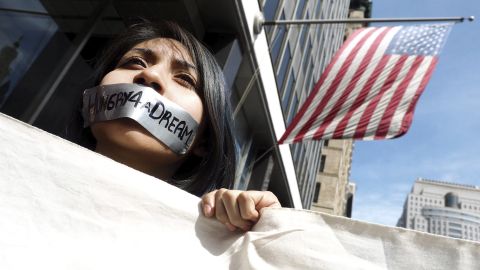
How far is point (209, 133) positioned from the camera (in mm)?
1596

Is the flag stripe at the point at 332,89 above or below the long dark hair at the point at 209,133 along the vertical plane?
above

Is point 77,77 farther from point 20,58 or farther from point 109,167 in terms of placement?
point 109,167

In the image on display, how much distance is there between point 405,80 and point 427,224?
154540mm

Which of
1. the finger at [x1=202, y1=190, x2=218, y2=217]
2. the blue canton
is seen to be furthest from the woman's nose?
the blue canton

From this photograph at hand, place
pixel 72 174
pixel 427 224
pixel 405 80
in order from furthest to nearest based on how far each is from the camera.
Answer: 1. pixel 427 224
2. pixel 405 80
3. pixel 72 174

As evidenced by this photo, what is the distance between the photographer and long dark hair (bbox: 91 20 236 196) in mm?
1535

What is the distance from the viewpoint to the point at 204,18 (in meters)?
6.54

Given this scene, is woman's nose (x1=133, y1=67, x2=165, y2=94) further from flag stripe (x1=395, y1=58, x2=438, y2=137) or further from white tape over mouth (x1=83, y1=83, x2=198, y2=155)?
flag stripe (x1=395, y1=58, x2=438, y2=137)

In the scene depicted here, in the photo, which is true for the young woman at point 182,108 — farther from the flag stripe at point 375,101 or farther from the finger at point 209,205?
the flag stripe at point 375,101

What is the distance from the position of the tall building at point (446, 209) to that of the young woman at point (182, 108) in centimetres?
14095

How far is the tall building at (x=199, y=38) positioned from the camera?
13.7ft

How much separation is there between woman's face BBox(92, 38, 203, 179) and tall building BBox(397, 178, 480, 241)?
A: 141077mm

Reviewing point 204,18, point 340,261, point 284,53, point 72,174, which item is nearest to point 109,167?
point 72,174

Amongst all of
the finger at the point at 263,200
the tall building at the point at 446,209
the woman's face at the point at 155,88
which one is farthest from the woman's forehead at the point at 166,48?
the tall building at the point at 446,209
